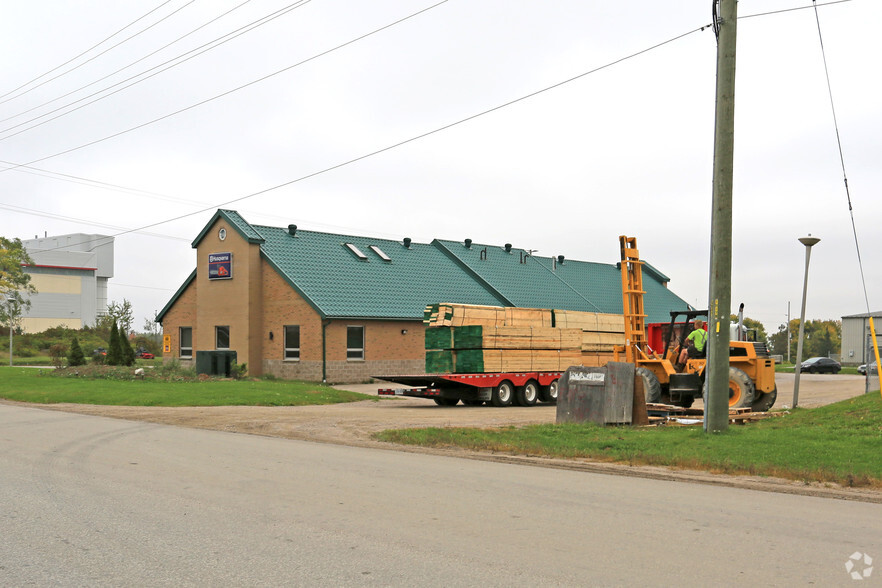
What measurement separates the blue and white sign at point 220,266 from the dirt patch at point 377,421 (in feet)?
46.7

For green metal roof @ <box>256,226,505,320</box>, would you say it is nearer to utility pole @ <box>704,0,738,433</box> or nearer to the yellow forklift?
the yellow forklift

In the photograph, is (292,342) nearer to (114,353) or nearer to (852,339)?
(114,353)

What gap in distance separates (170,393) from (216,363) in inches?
281

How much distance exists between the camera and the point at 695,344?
791 inches

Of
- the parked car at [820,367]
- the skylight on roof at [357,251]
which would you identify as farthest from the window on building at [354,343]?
the parked car at [820,367]

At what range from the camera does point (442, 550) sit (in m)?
6.89

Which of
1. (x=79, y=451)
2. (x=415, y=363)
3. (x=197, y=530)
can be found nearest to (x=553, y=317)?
(x=415, y=363)

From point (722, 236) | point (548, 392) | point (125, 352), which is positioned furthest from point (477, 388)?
point (125, 352)

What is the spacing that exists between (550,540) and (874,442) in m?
7.56

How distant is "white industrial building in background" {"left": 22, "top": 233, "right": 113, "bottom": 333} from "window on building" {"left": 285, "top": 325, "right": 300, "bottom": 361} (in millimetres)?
87604

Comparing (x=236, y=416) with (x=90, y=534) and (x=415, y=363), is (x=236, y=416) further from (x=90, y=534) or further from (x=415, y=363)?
(x=415, y=363)

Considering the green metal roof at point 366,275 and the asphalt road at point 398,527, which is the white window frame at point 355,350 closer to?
the green metal roof at point 366,275

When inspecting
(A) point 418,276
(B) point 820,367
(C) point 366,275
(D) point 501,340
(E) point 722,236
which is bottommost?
(B) point 820,367

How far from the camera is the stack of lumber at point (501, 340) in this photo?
Answer: 85.3ft
